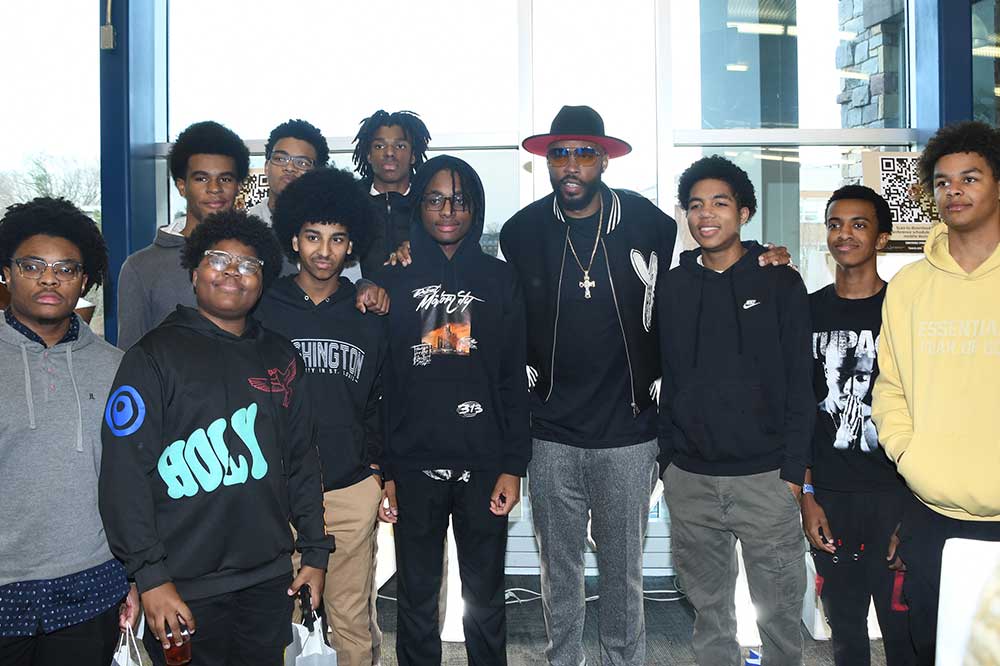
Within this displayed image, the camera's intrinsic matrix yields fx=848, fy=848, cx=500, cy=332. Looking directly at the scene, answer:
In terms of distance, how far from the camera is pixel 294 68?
468 centimetres

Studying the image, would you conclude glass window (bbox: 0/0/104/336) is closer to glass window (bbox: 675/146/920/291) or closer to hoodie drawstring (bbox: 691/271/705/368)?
glass window (bbox: 675/146/920/291)

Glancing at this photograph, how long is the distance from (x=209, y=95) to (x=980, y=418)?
412 cm

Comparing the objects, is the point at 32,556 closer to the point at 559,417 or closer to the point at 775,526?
the point at 559,417

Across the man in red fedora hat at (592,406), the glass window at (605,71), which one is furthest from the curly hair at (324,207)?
the glass window at (605,71)

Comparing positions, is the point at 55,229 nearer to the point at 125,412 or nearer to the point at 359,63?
the point at 125,412

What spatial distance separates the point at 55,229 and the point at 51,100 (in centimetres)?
300

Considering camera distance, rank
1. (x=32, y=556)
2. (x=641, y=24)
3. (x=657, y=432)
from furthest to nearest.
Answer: (x=641, y=24) → (x=657, y=432) → (x=32, y=556)

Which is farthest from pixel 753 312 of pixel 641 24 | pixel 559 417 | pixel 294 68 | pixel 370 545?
pixel 294 68

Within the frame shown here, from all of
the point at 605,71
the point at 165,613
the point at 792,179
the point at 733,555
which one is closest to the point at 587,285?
the point at 733,555

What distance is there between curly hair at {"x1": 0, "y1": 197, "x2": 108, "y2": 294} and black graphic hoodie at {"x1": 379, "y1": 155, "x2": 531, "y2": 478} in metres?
0.87

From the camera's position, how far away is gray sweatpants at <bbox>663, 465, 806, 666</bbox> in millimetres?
2637

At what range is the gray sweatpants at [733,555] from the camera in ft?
8.65

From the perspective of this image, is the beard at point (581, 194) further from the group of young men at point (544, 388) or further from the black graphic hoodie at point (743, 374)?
the black graphic hoodie at point (743, 374)

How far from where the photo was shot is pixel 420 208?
2818 mm
